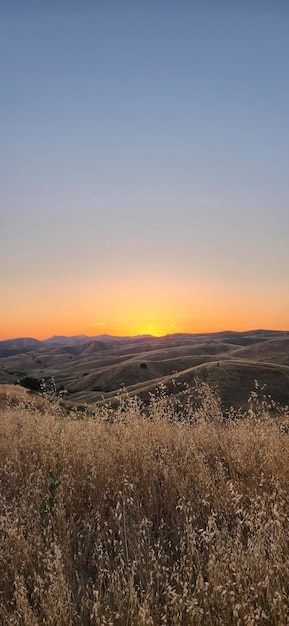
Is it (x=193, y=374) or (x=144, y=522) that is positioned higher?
(x=144, y=522)

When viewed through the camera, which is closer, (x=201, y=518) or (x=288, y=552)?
(x=288, y=552)

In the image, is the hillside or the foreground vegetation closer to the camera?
the foreground vegetation

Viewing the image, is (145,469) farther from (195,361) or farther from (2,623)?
(195,361)

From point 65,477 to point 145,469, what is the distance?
115 centimetres

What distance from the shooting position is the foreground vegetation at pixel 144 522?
3225mm

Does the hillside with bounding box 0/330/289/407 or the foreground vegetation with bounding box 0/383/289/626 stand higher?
the foreground vegetation with bounding box 0/383/289/626

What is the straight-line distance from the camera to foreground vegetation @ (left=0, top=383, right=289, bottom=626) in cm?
322

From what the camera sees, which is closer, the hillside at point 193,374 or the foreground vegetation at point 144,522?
the foreground vegetation at point 144,522

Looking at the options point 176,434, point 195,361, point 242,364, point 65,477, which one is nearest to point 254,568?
point 65,477

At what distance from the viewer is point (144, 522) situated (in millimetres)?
4324

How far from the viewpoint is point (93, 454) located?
6.58 metres

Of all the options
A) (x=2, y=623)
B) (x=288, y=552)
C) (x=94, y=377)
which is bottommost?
(x=94, y=377)

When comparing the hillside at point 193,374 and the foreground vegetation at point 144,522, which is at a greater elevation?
the foreground vegetation at point 144,522

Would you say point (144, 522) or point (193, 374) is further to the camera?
point (193, 374)
